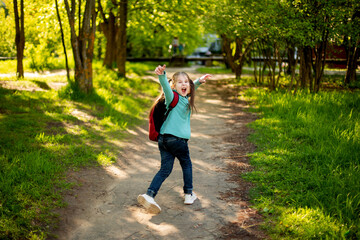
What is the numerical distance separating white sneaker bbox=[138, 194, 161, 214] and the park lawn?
3.17ft

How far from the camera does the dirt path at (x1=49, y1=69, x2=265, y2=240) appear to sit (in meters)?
3.63

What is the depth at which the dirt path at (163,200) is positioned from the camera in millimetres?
3633

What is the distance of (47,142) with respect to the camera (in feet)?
19.1

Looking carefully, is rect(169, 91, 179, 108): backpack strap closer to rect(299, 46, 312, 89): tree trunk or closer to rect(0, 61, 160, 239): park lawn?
rect(0, 61, 160, 239): park lawn

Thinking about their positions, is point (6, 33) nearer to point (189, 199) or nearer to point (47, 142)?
point (47, 142)

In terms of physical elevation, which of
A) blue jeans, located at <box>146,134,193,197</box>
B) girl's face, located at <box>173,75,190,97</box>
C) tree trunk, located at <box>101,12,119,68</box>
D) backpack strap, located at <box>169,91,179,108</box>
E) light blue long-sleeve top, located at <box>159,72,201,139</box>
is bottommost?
blue jeans, located at <box>146,134,193,197</box>

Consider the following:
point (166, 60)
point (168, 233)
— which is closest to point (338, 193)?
point (168, 233)

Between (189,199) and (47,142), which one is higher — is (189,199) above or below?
below

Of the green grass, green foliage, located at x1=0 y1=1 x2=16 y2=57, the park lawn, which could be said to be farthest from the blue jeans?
green foliage, located at x1=0 y1=1 x2=16 y2=57

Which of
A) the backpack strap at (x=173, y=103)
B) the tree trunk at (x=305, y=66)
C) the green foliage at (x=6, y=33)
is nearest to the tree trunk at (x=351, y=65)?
the tree trunk at (x=305, y=66)

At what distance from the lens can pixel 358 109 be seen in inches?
289

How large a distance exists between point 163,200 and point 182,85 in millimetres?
1463

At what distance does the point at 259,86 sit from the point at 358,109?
5.93m

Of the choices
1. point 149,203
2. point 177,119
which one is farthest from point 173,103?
point 149,203
